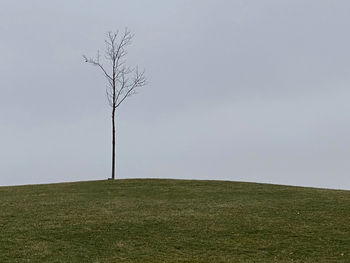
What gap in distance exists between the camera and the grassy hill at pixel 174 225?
12906 mm

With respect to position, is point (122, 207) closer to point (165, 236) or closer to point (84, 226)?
point (84, 226)

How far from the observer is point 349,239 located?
14305 millimetres

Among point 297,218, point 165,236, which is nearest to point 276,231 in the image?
point 297,218

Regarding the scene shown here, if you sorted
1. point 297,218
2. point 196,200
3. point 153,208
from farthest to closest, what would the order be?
point 196,200 → point 153,208 → point 297,218

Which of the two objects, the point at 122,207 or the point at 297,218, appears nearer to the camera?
the point at 297,218

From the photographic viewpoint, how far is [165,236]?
14.6 m

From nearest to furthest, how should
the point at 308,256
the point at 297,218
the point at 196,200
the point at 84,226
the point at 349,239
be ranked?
the point at 308,256
the point at 349,239
the point at 84,226
the point at 297,218
the point at 196,200

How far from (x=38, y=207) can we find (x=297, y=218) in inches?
368

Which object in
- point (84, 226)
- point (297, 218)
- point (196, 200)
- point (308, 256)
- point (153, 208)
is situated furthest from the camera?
point (196, 200)

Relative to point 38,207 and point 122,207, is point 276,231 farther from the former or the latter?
point 38,207

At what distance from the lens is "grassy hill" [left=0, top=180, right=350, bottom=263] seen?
12.9 metres

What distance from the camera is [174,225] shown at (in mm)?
15797

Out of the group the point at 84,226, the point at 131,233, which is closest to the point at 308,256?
the point at 131,233

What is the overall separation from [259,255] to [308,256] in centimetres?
124
